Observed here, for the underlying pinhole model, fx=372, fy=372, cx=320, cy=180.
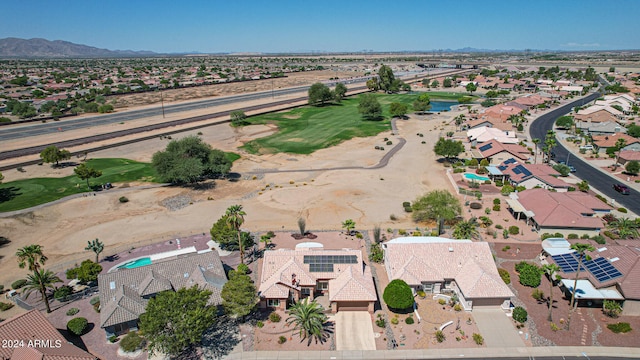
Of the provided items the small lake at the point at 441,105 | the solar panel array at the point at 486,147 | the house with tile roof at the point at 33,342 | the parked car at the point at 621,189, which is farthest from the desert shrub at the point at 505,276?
the small lake at the point at 441,105

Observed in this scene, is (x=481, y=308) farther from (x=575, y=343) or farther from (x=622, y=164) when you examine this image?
(x=622, y=164)

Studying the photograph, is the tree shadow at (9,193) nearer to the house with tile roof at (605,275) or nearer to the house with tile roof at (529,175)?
the house with tile roof at (605,275)

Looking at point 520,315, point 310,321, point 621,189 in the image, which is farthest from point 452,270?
point 621,189

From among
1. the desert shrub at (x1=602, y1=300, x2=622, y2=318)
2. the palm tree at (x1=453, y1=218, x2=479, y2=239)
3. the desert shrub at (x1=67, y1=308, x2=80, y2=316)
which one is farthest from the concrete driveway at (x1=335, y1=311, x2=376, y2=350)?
the desert shrub at (x1=67, y1=308, x2=80, y2=316)

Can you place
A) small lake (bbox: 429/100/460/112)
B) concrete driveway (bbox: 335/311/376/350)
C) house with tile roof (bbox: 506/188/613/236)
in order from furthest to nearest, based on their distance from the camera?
small lake (bbox: 429/100/460/112) → house with tile roof (bbox: 506/188/613/236) → concrete driveway (bbox: 335/311/376/350)

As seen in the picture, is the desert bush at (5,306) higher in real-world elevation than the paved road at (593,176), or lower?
lower

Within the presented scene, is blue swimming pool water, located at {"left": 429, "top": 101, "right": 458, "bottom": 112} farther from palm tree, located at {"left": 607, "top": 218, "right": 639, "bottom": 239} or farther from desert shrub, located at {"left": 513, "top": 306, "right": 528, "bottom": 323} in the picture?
desert shrub, located at {"left": 513, "top": 306, "right": 528, "bottom": 323}
